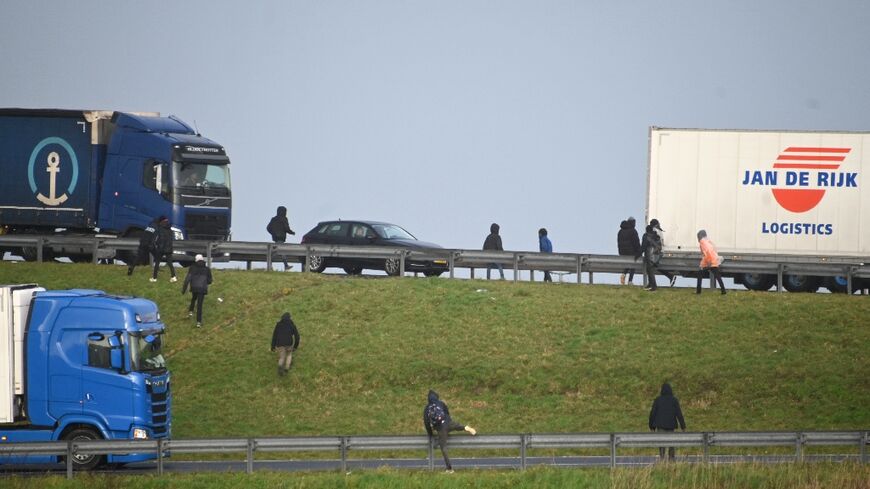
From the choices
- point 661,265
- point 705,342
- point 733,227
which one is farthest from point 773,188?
point 705,342

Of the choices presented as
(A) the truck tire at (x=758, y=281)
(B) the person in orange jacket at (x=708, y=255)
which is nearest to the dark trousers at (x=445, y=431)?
(B) the person in orange jacket at (x=708, y=255)

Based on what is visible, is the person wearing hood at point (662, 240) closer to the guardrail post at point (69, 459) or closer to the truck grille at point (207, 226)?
the truck grille at point (207, 226)

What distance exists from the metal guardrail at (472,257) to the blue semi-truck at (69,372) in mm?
15525

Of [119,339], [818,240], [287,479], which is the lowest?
[287,479]

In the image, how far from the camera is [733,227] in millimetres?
42594

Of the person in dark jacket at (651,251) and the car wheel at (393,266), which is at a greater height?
the person in dark jacket at (651,251)

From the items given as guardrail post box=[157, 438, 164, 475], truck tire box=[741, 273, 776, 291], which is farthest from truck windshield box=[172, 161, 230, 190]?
guardrail post box=[157, 438, 164, 475]

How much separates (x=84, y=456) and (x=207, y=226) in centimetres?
1906

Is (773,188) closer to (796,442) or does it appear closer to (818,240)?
(818,240)

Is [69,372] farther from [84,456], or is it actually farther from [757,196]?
[757,196]

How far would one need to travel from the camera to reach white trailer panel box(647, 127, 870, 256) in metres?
42.4

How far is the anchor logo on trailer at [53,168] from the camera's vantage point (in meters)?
45.9

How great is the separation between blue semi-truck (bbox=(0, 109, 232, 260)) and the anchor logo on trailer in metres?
0.03

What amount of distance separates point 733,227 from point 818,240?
2.33 metres
